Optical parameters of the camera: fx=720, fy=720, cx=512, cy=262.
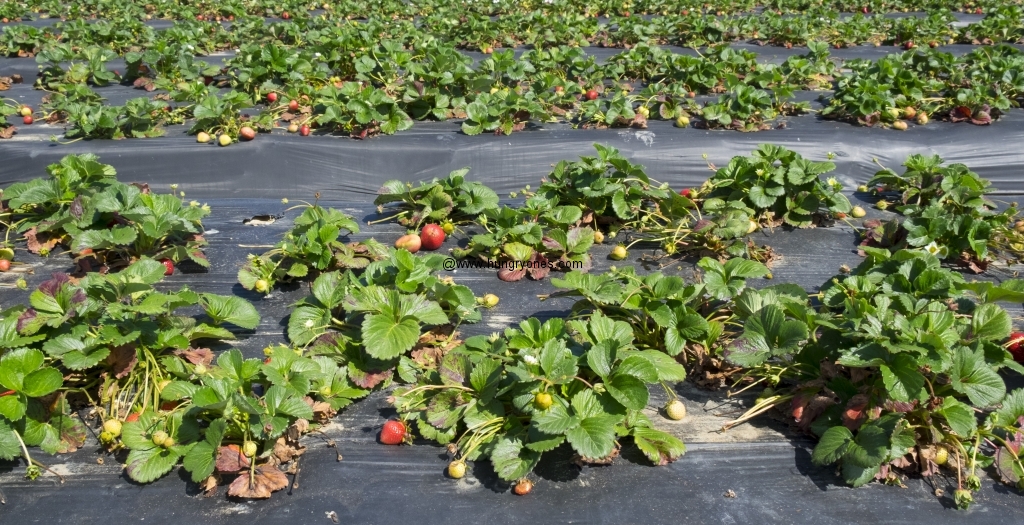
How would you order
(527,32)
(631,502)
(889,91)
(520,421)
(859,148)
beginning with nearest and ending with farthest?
(631,502) < (520,421) < (859,148) < (889,91) < (527,32)

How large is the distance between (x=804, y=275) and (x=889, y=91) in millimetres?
2957

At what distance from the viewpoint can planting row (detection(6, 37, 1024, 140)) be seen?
5.18m

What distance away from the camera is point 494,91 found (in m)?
5.92

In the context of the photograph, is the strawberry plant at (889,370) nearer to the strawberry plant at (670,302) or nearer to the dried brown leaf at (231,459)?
the strawberry plant at (670,302)

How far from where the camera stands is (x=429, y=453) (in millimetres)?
2271

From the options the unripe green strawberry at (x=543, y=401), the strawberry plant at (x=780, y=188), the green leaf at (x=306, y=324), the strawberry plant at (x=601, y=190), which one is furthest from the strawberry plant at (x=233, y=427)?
the strawberry plant at (x=780, y=188)

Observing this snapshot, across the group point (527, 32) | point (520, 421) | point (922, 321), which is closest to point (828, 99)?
point (527, 32)

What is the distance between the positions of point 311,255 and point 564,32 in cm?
603

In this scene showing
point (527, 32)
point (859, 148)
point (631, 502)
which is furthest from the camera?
point (527, 32)

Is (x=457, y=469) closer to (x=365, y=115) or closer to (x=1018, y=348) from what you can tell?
(x=1018, y=348)

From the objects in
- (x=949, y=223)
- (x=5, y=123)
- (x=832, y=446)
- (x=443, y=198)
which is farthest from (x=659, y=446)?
(x=5, y=123)

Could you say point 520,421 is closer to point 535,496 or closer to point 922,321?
point 535,496

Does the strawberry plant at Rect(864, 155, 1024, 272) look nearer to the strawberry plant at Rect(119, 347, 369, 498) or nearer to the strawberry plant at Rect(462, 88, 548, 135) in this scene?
the strawberry plant at Rect(462, 88, 548, 135)

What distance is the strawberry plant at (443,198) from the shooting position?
3826 mm
